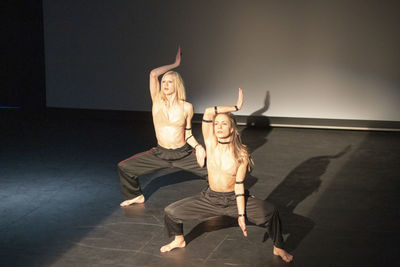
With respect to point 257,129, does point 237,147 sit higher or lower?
higher

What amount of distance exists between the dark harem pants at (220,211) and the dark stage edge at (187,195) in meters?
0.22

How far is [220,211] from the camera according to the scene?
4293 mm

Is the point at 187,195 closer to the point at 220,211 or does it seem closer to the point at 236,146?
the point at 220,211

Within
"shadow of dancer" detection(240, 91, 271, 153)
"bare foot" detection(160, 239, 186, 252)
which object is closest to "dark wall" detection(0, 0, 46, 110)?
"shadow of dancer" detection(240, 91, 271, 153)

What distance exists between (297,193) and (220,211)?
1.71 metres

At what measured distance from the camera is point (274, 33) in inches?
352

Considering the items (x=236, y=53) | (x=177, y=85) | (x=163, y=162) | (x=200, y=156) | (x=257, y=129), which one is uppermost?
(x=236, y=53)

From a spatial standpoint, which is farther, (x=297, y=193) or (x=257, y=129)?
(x=257, y=129)

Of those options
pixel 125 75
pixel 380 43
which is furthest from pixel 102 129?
pixel 380 43

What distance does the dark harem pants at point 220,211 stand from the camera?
416cm

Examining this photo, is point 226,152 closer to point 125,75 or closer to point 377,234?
point 377,234

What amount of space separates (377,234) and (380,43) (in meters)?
4.65

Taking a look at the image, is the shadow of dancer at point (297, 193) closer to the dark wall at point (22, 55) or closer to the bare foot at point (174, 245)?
the bare foot at point (174, 245)

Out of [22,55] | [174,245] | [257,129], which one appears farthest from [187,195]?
[22,55]
